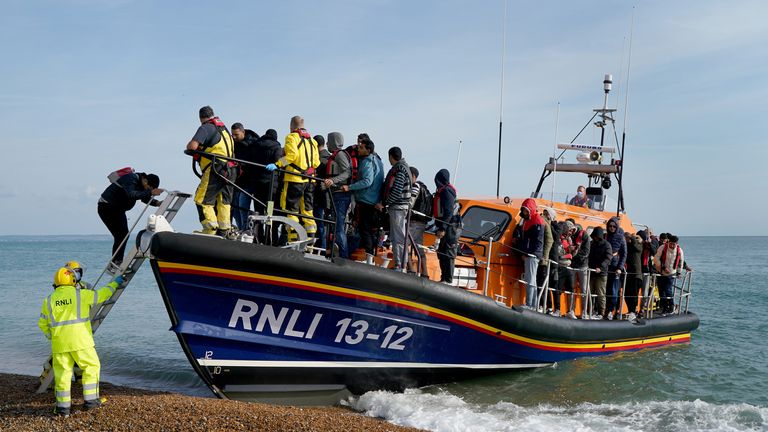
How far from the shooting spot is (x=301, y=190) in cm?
616

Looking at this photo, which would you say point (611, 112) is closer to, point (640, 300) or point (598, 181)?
point (598, 181)

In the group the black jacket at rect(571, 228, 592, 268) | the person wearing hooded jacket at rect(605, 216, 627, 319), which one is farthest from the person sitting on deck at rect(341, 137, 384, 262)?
the person wearing hooded jacket at rect(605, 216, 627, 319)

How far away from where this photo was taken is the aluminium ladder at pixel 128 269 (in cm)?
550

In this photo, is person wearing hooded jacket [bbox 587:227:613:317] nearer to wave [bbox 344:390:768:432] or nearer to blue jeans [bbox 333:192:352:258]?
wave [bbox 344:390:768:432]

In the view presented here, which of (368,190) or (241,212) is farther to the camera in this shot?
(241,212)

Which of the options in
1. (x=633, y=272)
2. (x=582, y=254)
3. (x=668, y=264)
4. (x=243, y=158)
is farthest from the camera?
(x=668, y=264)

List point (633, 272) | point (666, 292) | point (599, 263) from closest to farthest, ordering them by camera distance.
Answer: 1. point (599, 263)
2. point (633, 272)
3. point (666, 292)

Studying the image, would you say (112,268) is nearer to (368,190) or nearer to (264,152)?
(264,152)

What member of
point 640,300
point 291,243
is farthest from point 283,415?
point 640,300

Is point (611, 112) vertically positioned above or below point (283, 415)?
above

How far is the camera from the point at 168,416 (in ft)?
17.4

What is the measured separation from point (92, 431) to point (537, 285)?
203 inches

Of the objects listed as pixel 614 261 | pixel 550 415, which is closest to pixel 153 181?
pixel 550 415

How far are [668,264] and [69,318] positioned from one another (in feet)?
28.3
